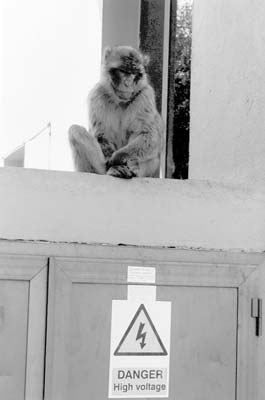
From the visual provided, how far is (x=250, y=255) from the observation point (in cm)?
376

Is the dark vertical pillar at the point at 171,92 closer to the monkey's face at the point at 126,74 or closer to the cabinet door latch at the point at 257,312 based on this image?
the monkey's face at the point at 126,74

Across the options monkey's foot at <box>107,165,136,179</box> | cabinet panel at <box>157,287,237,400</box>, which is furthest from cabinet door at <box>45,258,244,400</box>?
monkey's foot at <box>107,165,136,179</box>

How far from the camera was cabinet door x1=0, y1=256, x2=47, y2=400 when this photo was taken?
10.9 ft

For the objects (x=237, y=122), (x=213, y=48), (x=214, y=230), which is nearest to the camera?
(x=214, y=230)

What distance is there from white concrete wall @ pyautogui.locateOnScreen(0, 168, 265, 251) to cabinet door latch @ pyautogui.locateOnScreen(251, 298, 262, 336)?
0.31 m

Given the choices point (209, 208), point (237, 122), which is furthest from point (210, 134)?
point (209, 208)

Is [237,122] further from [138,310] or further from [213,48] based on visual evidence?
[138,310]

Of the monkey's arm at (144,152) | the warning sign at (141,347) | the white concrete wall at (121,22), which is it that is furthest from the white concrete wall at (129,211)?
the white concrete wall at (121,22)

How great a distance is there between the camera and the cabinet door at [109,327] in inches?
134

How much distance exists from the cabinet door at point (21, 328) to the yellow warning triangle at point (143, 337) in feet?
1.44

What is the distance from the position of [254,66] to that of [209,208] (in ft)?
2.69

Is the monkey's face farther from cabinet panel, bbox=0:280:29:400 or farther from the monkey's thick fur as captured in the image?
cabinet panel, bbox=0:280:29:400

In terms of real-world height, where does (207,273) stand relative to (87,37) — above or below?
below

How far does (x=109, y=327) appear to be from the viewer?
352 cm
